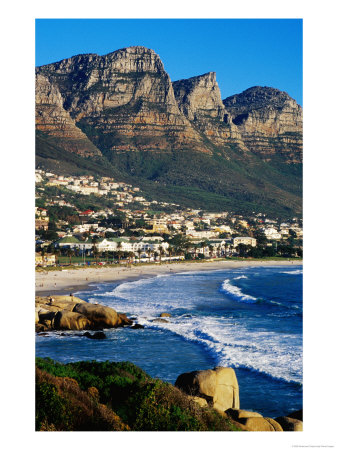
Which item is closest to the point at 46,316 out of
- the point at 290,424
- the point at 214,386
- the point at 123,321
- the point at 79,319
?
the point at 79,319

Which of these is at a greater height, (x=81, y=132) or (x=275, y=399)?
(x=81, y=132)

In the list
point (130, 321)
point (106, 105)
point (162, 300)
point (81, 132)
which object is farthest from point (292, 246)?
point (106, 105)

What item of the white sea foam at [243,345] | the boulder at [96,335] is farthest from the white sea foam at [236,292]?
the boulder at [96,335]

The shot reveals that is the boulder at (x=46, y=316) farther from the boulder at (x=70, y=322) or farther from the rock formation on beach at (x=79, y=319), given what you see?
the boulder at (x=70, y=322)

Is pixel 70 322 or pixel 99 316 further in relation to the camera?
pixel 99 316

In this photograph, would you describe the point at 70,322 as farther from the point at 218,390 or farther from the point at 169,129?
the point at 169,129
